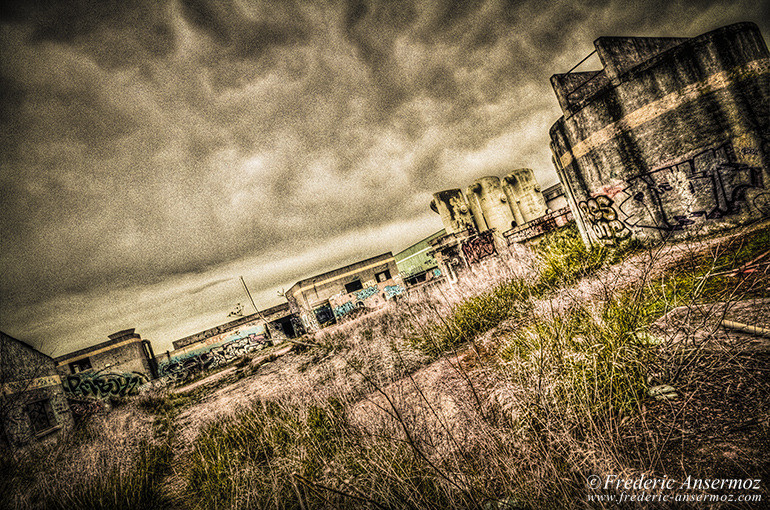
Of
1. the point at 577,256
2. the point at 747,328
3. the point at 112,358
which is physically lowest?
the point at 577,256

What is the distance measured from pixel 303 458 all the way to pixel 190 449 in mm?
3100

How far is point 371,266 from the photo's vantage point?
3972cm

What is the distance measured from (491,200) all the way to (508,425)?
986 inches

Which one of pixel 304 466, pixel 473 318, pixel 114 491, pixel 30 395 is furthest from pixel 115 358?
pixel 473 318

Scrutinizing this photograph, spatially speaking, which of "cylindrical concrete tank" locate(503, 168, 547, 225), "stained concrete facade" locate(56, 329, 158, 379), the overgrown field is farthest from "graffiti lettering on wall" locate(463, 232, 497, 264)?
"stained concrete facade" locate(56, 329, 158, 379)

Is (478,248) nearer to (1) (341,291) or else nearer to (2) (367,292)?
(2) (367,292)

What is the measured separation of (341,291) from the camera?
36.4 metres

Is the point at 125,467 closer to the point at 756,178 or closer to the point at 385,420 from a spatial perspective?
the point at 385,420

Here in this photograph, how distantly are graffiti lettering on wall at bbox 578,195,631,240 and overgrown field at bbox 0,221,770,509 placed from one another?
625cm

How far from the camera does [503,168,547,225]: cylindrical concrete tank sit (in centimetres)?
2516

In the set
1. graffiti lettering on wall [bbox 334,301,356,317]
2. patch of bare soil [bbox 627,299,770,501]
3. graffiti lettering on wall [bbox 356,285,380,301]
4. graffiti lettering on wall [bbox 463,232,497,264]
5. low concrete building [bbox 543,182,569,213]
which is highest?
low concrete building [bbox 543,182,569,213]

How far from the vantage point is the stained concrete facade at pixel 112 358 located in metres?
31.0

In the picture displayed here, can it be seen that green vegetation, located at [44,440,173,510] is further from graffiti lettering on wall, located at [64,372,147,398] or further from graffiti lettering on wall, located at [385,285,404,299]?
graffiti lettering on wall, located at [385,285,404,299]

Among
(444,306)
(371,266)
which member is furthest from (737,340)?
(371,266)
